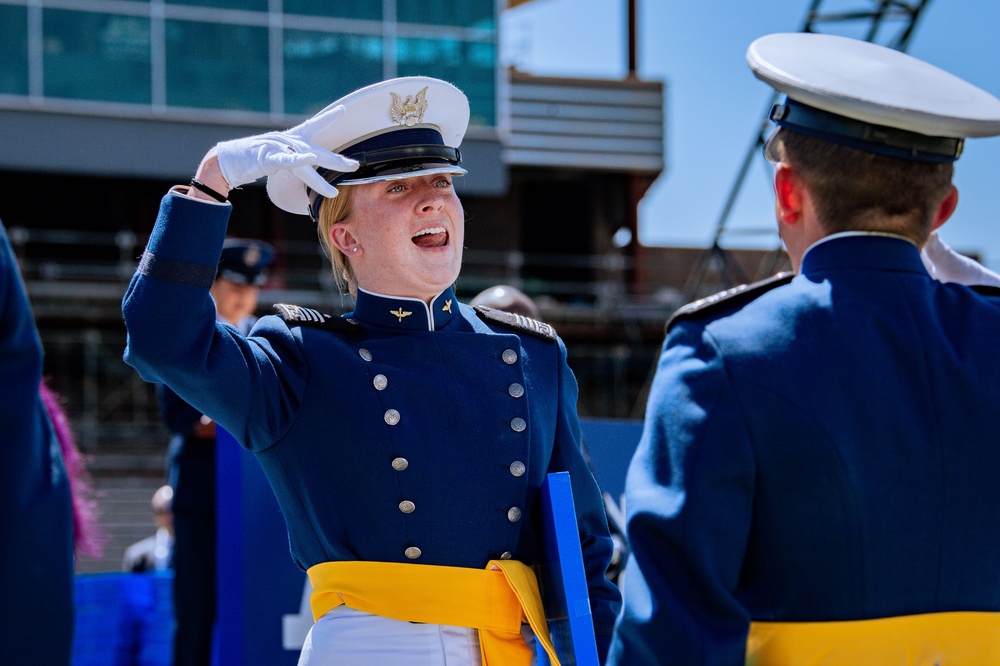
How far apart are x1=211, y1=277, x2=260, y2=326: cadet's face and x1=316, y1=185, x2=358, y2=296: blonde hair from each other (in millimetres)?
2401

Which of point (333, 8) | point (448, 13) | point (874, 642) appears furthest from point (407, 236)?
point (448, 13)

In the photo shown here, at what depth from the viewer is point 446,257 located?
9.33 ft

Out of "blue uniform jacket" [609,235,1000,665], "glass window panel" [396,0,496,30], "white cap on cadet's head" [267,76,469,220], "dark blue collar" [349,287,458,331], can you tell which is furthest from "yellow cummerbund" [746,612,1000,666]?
"glass window panel" [396,0,496,30]

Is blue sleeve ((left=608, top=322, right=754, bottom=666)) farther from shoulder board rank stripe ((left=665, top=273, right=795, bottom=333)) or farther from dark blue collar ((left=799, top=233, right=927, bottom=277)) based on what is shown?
dark blue collar ((left=799, top=233, right=927, bottom=277))

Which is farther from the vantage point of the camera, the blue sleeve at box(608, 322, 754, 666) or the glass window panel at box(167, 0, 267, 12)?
the glass window panel at box(167, 0, 267, 12)

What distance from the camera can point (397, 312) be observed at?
2859mm

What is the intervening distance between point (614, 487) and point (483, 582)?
2653mm

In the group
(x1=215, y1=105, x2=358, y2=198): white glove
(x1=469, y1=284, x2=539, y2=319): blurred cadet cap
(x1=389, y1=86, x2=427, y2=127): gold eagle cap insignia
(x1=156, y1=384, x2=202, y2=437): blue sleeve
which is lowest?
(x1=156, y1=384, x2=202, y2=437): blue sleeve

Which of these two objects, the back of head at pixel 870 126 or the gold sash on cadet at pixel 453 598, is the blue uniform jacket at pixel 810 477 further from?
the gold sash on cadet at pixel 453 598

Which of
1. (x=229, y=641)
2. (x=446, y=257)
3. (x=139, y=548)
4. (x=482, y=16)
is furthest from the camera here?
(x=482, y=16)

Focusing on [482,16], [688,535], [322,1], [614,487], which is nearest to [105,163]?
[322,1]

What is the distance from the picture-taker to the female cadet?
2.50m

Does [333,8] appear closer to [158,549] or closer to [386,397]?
[158,549]

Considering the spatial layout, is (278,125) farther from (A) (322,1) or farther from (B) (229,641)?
(B) (229,641)
